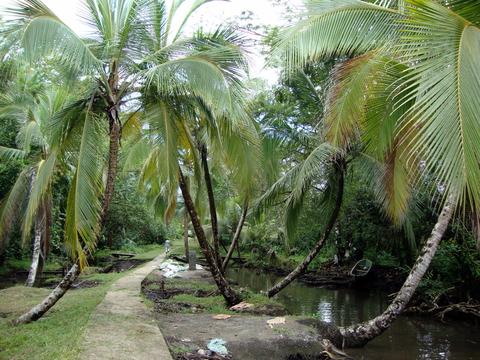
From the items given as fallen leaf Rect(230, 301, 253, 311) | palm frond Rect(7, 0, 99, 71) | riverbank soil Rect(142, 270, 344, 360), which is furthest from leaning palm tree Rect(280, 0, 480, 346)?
palm frond Rect(7, 0, 99, 71)

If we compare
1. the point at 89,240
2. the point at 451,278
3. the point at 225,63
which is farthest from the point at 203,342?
the point at 451,278

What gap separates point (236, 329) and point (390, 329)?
5159mm

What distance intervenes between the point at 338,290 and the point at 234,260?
12445mm

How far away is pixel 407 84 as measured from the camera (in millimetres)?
5781

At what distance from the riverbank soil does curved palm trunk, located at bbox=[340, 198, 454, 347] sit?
0.79 m

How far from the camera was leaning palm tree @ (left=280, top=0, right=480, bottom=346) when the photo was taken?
116 inches

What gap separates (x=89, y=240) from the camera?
6.27 meters

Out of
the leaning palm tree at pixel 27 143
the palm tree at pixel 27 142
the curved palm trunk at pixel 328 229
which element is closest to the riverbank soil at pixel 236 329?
the curved palm trunk at pixel 328 229

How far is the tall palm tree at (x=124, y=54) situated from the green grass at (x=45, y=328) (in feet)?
1.95

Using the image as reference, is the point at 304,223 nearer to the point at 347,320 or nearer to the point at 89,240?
the point at 347,320

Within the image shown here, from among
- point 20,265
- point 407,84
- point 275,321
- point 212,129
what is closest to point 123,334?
point 275,321

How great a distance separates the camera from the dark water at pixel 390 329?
8.54 meters

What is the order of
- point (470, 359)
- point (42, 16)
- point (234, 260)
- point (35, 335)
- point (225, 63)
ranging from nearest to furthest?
point (42, 16) → point (35, 335) → point (225, 63) → point (470, 359) → point (234, 260)

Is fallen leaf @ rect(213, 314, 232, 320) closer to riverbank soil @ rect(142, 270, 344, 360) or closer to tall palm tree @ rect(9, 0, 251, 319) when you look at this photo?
riverbank soil @ rect(142, 270, 344, 360)
